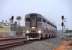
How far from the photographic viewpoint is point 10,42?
2014 millimetres

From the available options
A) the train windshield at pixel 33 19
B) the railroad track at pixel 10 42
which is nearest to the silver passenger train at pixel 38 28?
the train windshield at pixel 33 19

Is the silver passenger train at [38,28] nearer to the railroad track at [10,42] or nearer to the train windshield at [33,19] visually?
the train windshield at [33,19]

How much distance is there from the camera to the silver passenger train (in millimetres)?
2166

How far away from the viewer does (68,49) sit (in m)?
2.06

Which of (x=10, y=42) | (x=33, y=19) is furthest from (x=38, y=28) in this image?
(x=10, y=42)

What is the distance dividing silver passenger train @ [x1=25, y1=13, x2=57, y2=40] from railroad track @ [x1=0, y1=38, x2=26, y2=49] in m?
0.11

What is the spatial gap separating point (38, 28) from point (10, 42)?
418 mm

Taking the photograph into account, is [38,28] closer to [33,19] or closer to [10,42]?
[33,19]

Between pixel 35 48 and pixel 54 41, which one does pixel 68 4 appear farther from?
pixel 35 48

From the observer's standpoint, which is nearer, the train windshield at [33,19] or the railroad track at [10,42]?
the railroad track at [10,42]

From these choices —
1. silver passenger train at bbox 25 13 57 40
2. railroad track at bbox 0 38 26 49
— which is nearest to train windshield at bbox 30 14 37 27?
silver passenger train at bbox 25 13 57 40

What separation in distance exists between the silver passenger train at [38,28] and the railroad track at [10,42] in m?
0.11

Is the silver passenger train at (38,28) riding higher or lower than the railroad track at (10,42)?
higher

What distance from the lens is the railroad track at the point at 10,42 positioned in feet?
6.34
